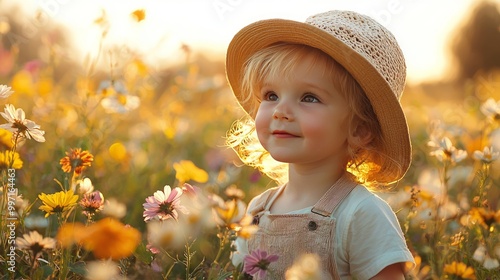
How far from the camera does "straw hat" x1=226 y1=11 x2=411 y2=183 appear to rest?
192 cm

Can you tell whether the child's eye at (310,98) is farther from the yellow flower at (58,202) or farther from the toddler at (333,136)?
the yellow flower at (58,202)

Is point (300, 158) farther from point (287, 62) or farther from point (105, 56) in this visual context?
point (105, 56)

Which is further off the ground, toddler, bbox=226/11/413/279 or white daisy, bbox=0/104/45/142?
white daisy, bbox=0/104/45/142

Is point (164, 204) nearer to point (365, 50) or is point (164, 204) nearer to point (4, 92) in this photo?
point (4, 92)

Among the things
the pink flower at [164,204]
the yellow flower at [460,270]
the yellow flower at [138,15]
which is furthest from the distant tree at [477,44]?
the pink flower at [164,204]

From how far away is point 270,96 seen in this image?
2.07 m

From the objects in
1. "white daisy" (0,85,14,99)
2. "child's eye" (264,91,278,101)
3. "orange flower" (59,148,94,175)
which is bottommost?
"orange flower" (59,148,94,175)

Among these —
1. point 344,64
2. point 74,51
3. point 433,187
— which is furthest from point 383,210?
point 74,51

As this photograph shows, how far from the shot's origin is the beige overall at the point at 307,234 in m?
1.91

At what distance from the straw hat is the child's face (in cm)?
7

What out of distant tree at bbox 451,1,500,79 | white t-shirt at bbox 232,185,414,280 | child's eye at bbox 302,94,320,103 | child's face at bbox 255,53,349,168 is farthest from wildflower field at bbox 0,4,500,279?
distant tree at bbox 451,1,500,79

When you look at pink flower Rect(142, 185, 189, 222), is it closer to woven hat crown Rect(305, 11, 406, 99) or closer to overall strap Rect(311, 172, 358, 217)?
A: overall strap Rect(311, 172, 358, 217)

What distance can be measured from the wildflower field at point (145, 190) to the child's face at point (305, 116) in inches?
8.7

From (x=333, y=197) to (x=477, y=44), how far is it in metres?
19.9
